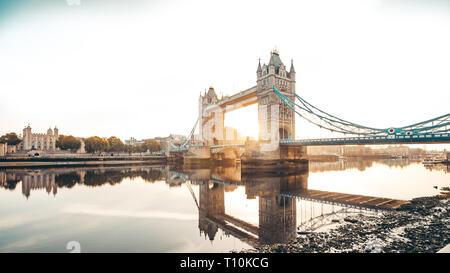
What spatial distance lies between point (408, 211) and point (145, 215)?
12.7m

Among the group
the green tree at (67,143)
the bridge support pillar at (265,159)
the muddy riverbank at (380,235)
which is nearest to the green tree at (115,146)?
the green tree at (67,143)

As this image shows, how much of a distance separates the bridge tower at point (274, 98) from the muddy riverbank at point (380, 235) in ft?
71.4

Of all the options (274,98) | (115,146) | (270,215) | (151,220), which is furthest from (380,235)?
(115,146)

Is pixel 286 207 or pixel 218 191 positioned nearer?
pixel 286 207

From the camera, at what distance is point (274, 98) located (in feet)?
110

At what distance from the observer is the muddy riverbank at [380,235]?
6.33 m

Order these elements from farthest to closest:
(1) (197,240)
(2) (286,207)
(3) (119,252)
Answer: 1. (2) (286,207)
2. (1) (197,240)
3. (3) (119,252)

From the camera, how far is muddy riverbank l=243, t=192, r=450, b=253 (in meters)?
6.33

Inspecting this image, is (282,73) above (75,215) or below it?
above

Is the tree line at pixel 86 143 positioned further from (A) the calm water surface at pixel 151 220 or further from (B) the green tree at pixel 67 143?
(A) the calm water surface at pixel 151 220

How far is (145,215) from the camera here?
1095 cm

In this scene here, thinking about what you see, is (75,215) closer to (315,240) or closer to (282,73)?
(315,240)
